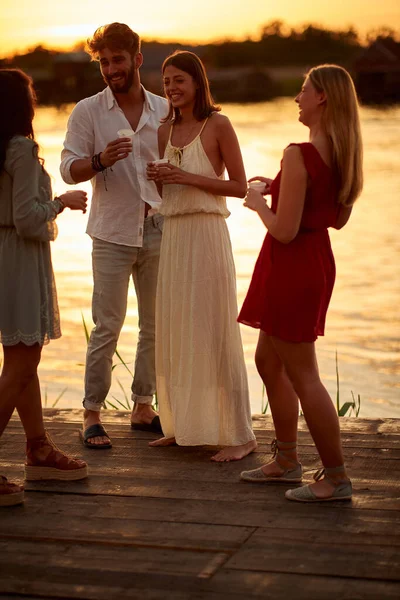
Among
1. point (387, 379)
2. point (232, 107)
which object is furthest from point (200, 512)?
point (232, 107)

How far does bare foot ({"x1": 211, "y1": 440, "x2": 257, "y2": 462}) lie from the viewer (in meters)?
4.34

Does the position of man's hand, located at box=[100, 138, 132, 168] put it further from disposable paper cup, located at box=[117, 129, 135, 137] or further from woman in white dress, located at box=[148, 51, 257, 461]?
woman in white dress, located at box=[148, 51, 257, 461]

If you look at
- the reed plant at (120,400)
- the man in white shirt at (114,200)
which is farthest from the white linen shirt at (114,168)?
the reed plant at (120,400)

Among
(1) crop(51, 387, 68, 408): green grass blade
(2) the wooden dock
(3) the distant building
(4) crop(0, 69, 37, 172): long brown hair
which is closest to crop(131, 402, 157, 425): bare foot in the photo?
(2) the wooden dock

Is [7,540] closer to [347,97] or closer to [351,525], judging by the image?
[351,525]

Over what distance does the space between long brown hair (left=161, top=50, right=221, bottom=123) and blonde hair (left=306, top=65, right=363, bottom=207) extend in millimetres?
859

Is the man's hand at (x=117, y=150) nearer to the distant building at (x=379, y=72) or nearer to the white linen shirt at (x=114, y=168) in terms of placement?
the white linen shirt at (x=114, y=168)

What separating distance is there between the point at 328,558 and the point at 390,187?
18112 mm

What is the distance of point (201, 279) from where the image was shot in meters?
4.43

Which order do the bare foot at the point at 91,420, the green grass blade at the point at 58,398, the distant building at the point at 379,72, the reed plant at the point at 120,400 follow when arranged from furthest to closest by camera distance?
1. the distant building at the point at 379,72
2. the green grass blade at the point at 58,398
3. the reed plant at the point at 120,400
4. the bare foot at the point at 91,420

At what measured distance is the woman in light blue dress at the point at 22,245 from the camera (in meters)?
3.64

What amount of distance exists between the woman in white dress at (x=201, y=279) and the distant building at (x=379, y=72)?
38.0 metres

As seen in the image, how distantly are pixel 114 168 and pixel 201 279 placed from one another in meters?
0.71

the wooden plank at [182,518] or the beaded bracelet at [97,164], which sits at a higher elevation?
the beaded bracelet at [97,164]
